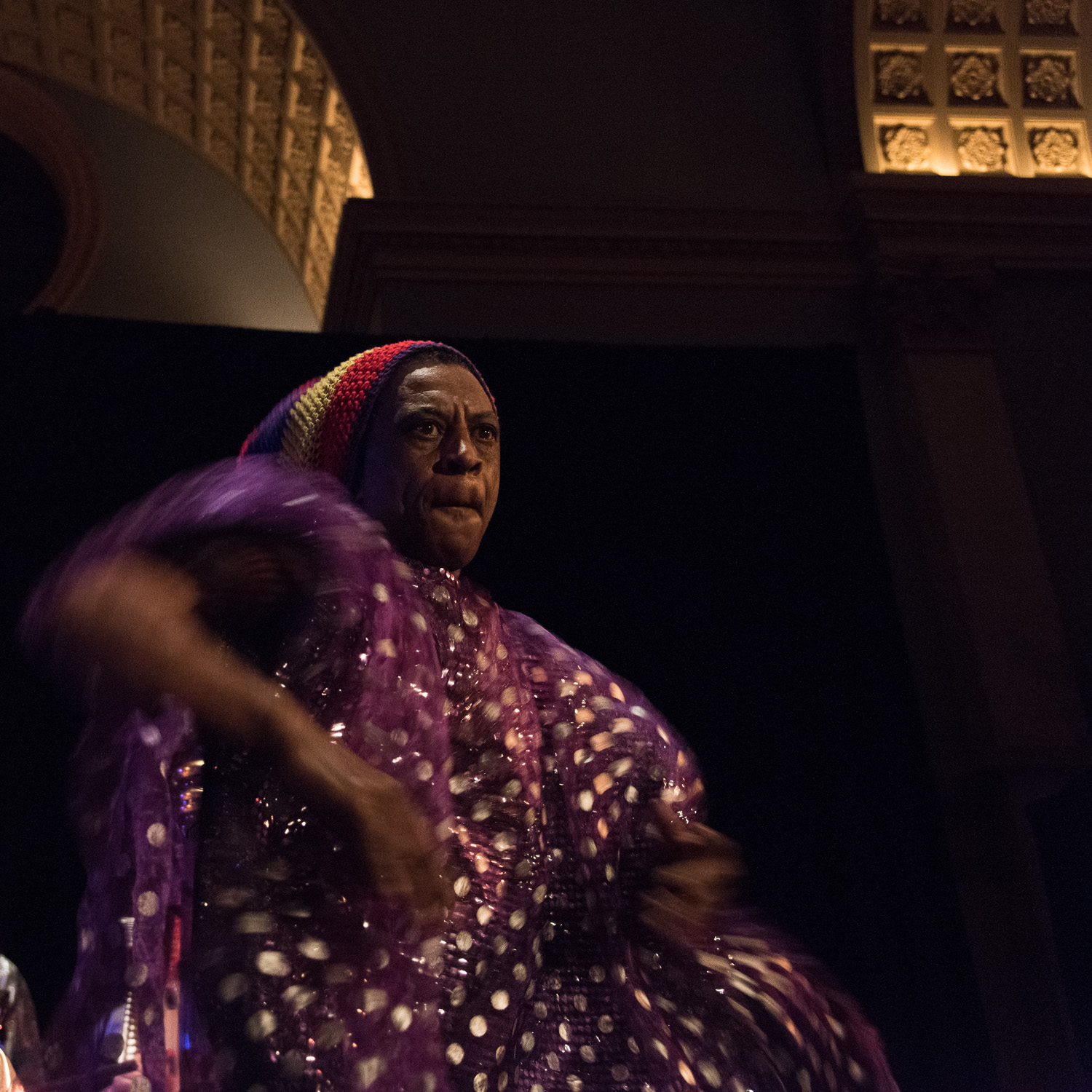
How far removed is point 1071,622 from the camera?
4879mm

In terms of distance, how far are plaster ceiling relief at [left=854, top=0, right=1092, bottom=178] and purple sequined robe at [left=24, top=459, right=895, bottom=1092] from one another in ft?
17.3

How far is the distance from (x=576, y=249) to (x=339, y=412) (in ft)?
13.5

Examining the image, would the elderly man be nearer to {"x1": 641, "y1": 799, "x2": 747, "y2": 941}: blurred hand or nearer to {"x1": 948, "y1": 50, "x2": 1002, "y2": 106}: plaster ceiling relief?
{"x1": 641, "y1": 799, "x2": 747, "y2": 941}: blurred hand

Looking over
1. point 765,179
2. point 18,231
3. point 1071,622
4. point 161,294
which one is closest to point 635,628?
point 1071,622

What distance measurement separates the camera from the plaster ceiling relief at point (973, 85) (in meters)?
5.94

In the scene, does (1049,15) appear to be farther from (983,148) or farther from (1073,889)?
(1073,889)

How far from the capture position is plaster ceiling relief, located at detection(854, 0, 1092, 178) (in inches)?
234

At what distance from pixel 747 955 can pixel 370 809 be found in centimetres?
56

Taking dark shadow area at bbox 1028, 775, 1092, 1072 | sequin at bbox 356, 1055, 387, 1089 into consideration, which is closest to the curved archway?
dark shadow area at bbox 1028, 775, 1092, 1072

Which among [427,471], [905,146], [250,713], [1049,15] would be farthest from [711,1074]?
[1049,15]

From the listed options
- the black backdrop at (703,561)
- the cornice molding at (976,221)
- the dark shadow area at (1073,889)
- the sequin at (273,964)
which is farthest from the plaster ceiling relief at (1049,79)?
the sequin at (273,964)

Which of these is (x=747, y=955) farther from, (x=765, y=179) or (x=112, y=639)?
(x=765, y=179)

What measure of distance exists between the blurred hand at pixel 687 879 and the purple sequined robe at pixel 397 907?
28 millimetres

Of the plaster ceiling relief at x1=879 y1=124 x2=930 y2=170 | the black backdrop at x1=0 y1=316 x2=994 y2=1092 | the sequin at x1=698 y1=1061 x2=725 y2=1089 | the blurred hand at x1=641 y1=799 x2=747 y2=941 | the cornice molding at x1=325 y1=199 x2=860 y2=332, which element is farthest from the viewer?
the plaster ceiling relief at x1=879 y1=124 x2=930 y2=170
